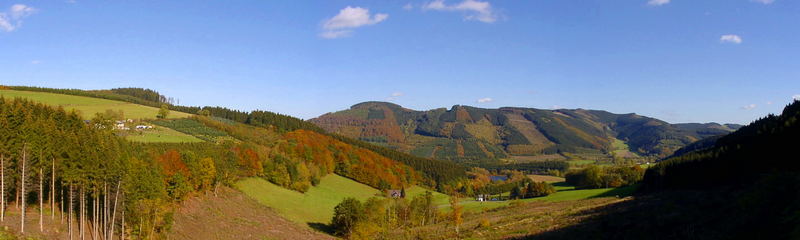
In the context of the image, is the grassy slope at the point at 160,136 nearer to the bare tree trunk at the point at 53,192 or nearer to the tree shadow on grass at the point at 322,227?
the tree shadow on grass at the point at 322,227

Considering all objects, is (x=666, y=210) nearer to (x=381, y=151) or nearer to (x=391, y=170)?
(x=391, y=170)

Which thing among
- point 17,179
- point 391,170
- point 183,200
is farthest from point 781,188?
point 391,170

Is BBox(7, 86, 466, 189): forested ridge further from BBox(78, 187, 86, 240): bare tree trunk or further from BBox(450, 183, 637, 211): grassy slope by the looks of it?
BBox(78, 187, 86, 240): bare tree trunk

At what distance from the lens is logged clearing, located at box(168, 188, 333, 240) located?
58.6 meters

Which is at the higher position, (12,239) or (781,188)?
(781,188)

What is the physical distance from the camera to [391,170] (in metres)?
152

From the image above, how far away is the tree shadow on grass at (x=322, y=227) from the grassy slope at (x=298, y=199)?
1.55 m

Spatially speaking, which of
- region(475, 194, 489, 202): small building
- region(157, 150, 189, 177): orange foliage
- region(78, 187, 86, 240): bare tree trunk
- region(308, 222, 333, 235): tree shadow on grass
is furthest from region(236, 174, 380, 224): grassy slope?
region(475, 194, 489, 202): small building

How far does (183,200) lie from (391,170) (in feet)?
302

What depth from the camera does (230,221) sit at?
6706 cm

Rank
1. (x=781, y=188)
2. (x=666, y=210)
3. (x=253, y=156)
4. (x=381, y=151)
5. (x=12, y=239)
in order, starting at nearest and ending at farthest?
(x=781, y=188), (x=12, y=239), (x=666, y=210), (x=253, y=156), (x=381, y=151)

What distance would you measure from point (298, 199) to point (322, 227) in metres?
16.1

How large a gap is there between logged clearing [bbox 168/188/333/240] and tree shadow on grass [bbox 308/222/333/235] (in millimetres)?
2460

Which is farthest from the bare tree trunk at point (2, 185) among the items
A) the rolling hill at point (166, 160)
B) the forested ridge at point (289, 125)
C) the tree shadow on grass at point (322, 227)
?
the forested ridge at point (289, 125)
